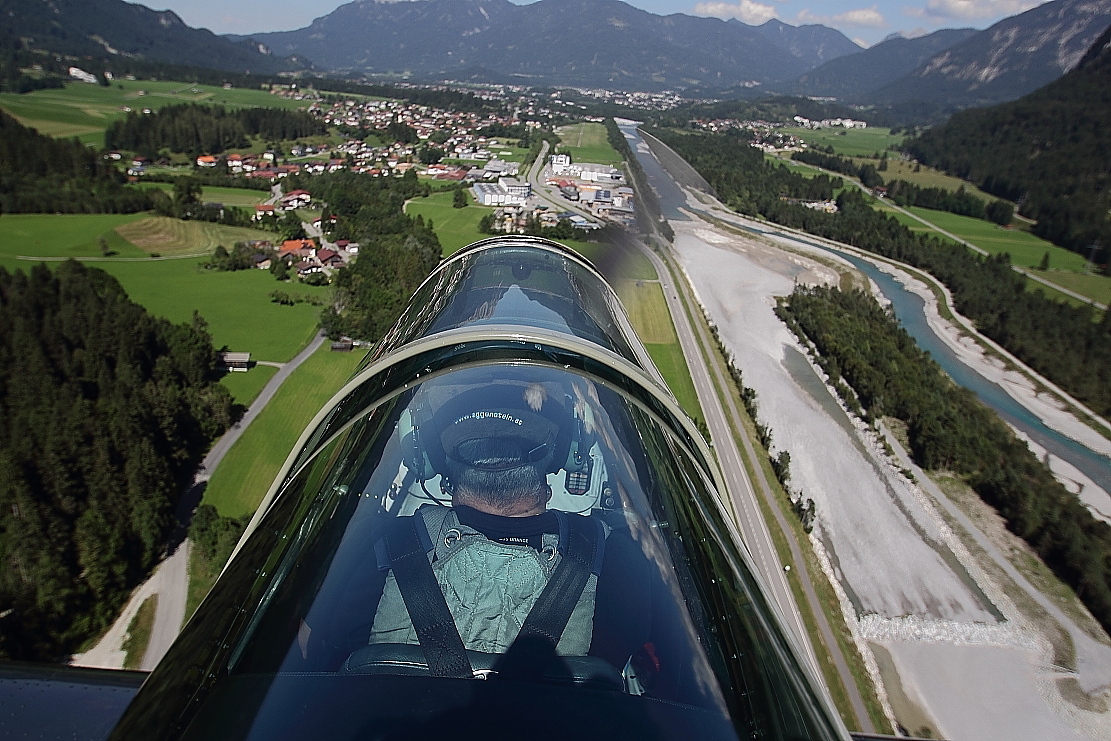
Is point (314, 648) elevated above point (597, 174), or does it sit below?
above

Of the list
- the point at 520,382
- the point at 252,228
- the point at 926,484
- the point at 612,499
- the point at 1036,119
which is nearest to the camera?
Result: the point at 612,499

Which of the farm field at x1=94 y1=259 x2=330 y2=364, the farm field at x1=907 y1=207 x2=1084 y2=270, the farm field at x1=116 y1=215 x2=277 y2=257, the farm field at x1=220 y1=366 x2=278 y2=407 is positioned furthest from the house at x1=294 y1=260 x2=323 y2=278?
Answer: the farm field at x1=907 y1=207 x2=1084 y2=270

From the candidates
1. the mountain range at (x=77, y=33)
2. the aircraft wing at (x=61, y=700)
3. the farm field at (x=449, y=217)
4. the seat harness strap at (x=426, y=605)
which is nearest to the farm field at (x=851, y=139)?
the farm field at (x=449, y=217)

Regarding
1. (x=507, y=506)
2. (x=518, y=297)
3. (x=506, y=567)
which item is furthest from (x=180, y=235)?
(x=506, y=567)

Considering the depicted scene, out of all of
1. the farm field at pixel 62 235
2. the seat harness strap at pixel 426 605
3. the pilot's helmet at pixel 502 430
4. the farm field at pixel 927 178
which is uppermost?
the pilot's helmet at pixel 502 430

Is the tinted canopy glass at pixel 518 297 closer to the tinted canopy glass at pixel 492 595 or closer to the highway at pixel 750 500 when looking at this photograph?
the tinted canopy glass at pixel 492 595

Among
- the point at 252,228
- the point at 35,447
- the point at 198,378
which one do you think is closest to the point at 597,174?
the point at 252,228

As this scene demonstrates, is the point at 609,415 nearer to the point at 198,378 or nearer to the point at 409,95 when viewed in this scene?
the point at 198,378
